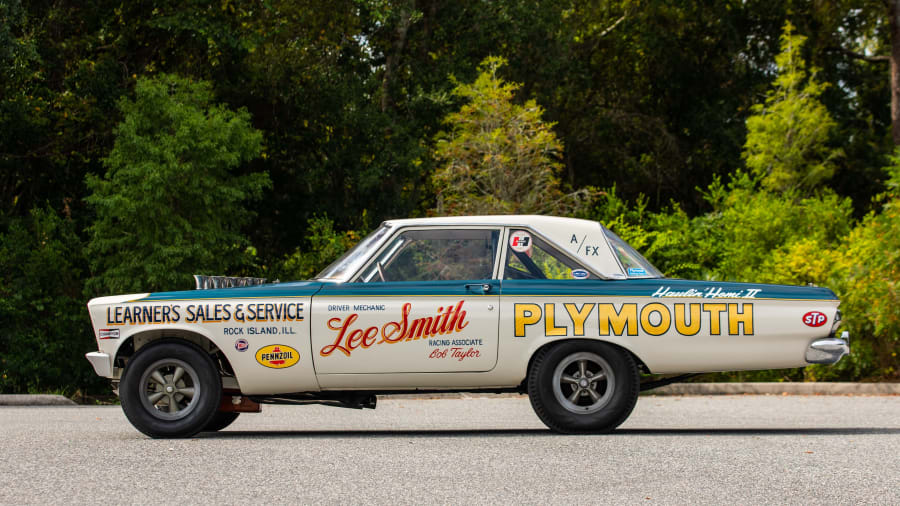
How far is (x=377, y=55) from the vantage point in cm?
3338

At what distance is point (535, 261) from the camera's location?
29.6 ft

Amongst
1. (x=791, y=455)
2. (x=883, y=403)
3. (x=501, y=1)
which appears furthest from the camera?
(x=501, y=1)

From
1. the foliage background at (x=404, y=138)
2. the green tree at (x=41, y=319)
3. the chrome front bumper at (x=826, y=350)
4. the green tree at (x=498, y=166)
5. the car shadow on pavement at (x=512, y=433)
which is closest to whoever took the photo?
the chrome front bumper at (x=826, y=350)

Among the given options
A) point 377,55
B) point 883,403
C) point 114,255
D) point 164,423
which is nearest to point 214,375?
point 164,423

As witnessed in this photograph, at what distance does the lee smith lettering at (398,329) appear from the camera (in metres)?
8.79

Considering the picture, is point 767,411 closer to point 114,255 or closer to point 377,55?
point 114,255

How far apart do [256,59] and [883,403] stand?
19.2 m

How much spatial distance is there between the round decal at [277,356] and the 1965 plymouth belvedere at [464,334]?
11 mm

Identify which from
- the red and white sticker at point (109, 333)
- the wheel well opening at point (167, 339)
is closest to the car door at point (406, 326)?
the wheel well opening at point (167, 339)

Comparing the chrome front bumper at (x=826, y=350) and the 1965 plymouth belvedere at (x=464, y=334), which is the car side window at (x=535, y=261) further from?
the chrome front bumper at (x=826, y=350)

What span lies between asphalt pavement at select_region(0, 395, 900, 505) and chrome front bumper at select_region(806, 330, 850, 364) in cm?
66

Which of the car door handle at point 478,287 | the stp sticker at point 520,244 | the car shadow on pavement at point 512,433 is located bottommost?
the car shadow on pavement at point 512,433

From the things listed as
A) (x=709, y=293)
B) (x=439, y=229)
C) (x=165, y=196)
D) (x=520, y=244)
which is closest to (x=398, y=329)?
(x=439, y=229)

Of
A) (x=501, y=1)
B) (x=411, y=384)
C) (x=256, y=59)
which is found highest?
(x=501, y=1)
